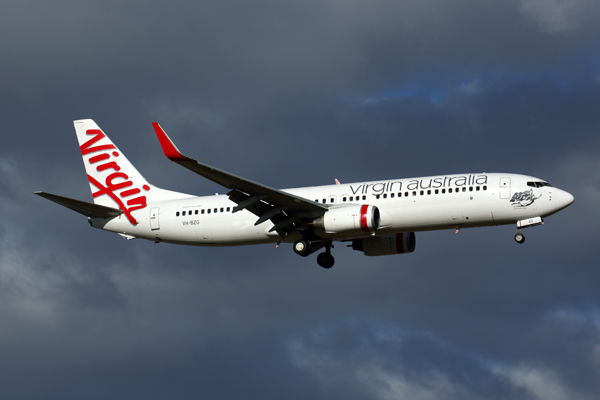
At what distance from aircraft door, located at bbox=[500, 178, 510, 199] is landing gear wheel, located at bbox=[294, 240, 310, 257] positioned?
11.7 meters

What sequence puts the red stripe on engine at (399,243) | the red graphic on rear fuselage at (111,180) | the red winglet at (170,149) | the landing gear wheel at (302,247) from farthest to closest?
the red graphic on rear fuselage at (111,180)
the red stripe on engine at (399,243)
the landing gear wheel at (302,247)
the red winglet at (170,149)

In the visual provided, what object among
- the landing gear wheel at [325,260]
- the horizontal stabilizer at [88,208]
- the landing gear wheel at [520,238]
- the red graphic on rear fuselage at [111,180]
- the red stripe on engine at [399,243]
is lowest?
the landing gear wheel at [520,238]

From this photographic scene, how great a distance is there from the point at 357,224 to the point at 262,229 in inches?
271

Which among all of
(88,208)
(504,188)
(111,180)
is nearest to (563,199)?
(504,188)

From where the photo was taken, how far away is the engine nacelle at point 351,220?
4675 centimetres

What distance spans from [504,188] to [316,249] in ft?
41.3

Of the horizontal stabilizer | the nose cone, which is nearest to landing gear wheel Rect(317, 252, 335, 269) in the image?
A: the horizontal stabilizer

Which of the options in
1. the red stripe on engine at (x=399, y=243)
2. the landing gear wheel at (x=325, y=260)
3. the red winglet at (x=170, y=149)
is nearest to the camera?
the red winglet at (x=170, y=149)

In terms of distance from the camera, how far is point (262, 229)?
167 ft

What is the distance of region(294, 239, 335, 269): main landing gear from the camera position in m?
50.2

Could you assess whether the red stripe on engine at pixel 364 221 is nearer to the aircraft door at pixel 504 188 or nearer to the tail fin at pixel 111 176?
the aircraft door at pixel 504 188

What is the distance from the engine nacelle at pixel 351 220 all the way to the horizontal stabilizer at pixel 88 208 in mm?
14301

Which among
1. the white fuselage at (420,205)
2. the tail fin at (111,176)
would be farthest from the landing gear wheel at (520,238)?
the tail fin at (111,176)

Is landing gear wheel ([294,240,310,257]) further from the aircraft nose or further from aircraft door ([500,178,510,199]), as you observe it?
the aircraft nose
